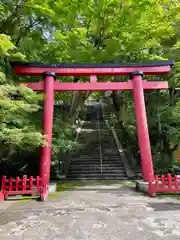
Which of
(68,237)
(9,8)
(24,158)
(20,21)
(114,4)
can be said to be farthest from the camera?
(24,158)

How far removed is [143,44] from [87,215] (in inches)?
384

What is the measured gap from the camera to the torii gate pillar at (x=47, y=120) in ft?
27.8

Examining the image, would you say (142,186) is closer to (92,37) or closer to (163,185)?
(163,185)

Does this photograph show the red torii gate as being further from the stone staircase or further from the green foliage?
the stone staircase

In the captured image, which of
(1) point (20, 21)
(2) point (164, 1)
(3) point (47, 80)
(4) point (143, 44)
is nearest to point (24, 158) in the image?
(3) point (47, 80)

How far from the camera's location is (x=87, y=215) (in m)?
5.27

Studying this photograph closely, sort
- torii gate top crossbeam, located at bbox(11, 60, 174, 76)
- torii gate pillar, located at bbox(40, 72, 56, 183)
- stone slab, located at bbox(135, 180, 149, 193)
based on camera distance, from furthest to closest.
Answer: torii gate top crossbeam, located at bbox(11, 60, 174, 76), torii gate pillar, located at bbox(40, 72, 56, 183), stone slab, located at bbox(135, 180, 149, 193)

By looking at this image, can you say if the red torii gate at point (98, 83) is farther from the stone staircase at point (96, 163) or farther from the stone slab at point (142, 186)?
the stone staircase at point (96, 163)

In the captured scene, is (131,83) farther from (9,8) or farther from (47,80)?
(9,8)

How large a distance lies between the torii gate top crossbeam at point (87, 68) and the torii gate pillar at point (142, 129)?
464 millimetres

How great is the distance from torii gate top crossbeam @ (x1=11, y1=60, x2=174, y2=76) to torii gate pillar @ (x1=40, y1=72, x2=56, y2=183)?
14.2 inches

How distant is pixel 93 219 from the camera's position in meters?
4.97

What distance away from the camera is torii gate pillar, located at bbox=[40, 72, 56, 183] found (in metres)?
8.47

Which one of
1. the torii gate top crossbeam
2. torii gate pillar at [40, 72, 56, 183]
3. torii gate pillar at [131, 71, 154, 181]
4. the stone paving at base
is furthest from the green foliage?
the stone paving at base
